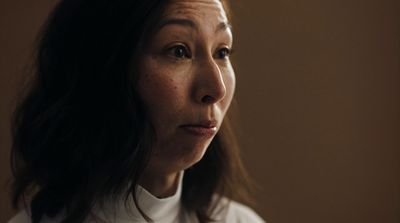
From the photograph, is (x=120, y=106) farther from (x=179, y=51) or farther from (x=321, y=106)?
(x=321, y=106)

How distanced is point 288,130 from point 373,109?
0.20 m

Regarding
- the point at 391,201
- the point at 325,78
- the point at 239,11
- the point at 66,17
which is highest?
the point at 66,17

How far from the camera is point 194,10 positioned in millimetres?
730

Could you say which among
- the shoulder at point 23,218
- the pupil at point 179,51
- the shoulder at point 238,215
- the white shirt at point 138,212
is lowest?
the shoulder at point 238,215

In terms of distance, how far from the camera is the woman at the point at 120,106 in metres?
0.72

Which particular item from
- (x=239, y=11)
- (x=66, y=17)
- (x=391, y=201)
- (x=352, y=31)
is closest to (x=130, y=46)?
(x=66, y=17)

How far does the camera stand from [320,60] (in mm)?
1169

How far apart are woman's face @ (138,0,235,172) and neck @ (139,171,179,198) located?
0.07 metres

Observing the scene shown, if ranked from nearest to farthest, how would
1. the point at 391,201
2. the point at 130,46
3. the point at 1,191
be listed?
1. the point at 130,46
2. the point at 1,191
3. the point at 391,201

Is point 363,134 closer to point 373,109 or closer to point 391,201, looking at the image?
point 373,109

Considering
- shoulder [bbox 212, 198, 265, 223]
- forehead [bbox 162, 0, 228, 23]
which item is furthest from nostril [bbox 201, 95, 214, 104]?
shoulder [bbox 212, 198, 265, 223]

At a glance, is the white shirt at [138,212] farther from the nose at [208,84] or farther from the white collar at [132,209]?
the nose at [208,84]

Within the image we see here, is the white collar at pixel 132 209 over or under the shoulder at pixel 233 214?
over

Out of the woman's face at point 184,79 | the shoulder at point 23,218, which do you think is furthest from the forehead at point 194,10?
the shoulder at point 23,218
